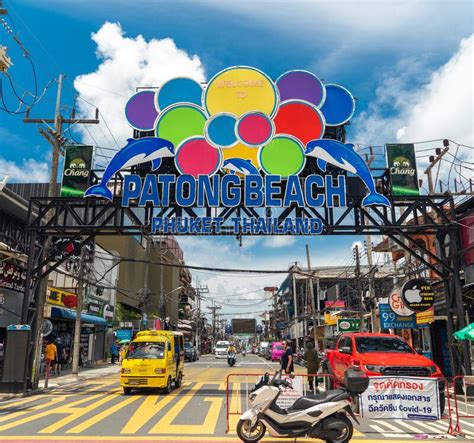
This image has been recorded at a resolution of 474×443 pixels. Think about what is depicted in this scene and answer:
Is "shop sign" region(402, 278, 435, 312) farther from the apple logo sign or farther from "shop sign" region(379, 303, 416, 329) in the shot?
"shop sign" region(379, 303, 416, 329)

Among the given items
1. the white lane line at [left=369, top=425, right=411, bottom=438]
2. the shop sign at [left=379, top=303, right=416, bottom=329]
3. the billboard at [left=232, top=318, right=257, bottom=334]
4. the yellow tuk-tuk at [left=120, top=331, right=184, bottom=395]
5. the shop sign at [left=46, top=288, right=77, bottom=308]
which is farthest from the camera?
the billboard at [left=232, top=318, right=257, bottom=334]

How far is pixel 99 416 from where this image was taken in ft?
39.1


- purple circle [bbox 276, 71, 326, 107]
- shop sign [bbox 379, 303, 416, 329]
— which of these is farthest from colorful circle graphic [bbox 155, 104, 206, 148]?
shop sign [bbox 379, 303, 416, 329]

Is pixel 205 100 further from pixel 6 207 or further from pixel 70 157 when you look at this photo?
pixel 6 207

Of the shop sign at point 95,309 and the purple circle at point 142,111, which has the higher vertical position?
the purple circle at point 142,111

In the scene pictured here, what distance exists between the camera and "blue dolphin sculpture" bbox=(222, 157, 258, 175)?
58.5ft

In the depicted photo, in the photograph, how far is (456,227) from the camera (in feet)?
57.3

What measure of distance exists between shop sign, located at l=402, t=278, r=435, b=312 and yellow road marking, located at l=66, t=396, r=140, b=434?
34.8 ft

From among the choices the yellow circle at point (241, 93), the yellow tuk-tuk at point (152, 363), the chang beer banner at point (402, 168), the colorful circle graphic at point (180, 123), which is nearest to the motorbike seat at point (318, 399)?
the yellow tuk-tuk at point (152, 363)

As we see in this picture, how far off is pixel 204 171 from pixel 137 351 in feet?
23.9

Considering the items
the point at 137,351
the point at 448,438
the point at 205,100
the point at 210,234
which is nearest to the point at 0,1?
the point at 205,100

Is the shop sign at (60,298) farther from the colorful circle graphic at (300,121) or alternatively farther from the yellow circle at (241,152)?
the colorful circle graphic at (300,121)

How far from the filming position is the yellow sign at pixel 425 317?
2134 cm

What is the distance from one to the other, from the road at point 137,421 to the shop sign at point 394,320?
10777mm
